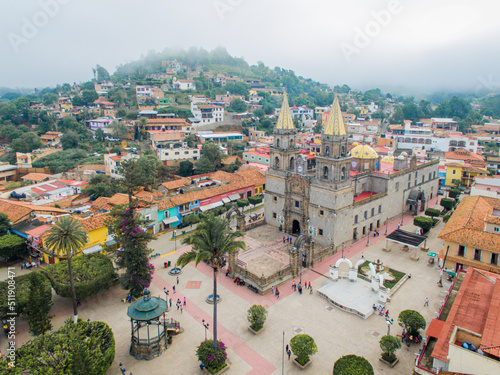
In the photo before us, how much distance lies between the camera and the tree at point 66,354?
1983 cm

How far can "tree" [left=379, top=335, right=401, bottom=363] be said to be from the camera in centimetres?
2422

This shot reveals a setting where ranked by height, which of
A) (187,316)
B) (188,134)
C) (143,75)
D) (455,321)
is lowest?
(187,316)

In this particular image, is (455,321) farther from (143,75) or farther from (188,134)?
(143,75)

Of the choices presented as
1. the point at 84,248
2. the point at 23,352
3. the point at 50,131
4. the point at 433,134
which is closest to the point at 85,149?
the point at 50,131

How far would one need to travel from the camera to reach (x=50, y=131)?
4183 inches

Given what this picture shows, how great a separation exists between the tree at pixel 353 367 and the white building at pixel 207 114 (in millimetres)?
95164

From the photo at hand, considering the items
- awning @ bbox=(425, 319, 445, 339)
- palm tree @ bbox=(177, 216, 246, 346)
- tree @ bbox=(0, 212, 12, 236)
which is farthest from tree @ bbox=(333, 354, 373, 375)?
tree @ bbox=(0, 212, 12, 236)

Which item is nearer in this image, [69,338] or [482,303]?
[69,338]

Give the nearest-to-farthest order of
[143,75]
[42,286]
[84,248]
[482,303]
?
[482,303] → [42,286] → [84,248] → [143,75]

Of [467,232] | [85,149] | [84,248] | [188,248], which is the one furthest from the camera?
[85,149]

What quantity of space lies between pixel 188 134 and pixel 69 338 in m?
76.5

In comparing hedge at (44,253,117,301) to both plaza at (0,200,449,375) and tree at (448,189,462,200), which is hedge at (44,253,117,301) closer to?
plaza at (0,200,449,375)

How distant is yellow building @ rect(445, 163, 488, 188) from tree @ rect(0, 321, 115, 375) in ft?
219

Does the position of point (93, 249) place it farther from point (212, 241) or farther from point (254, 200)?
point (254, 200)
